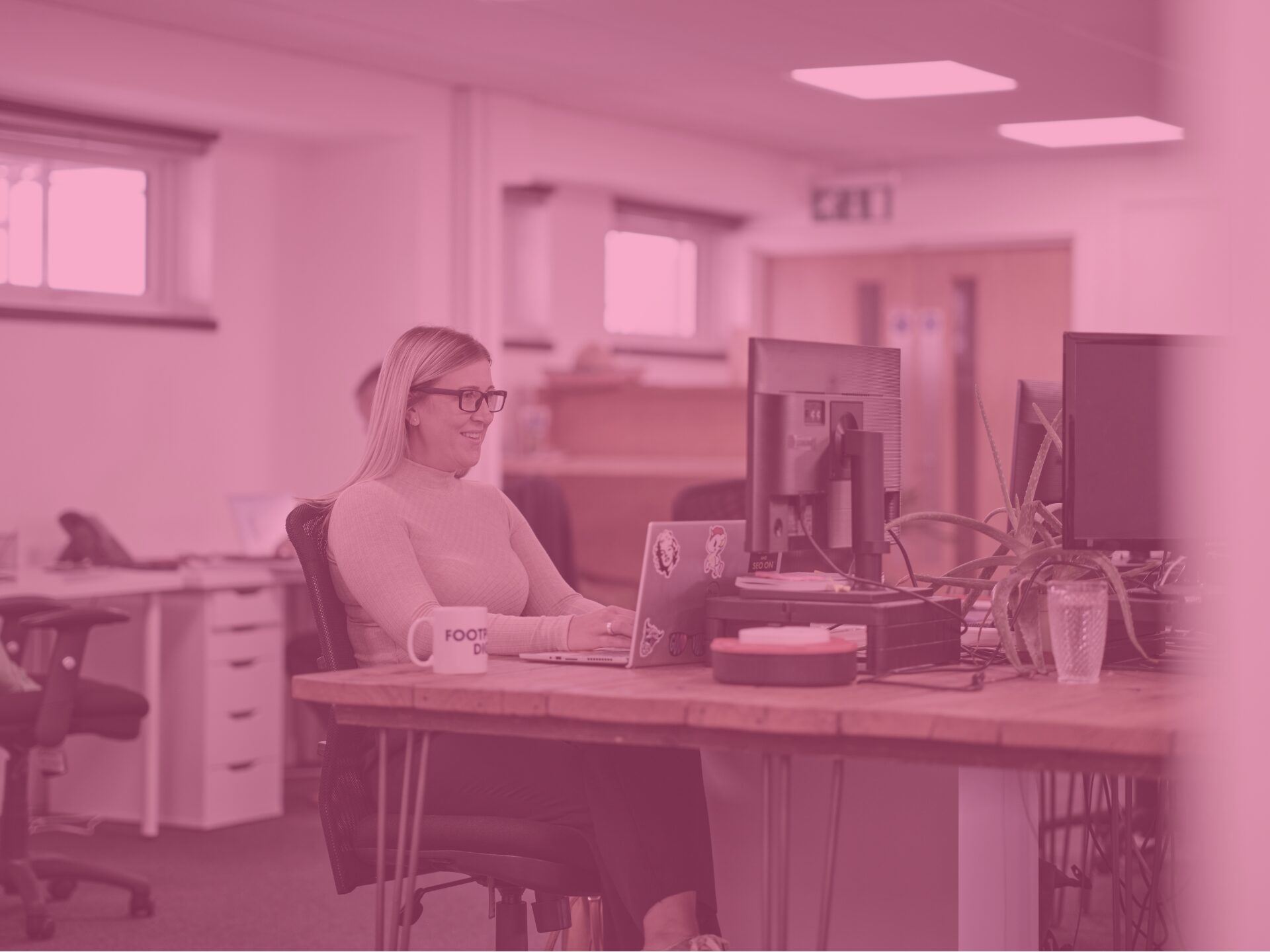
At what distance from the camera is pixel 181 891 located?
181 inches

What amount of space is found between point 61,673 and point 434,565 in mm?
1686

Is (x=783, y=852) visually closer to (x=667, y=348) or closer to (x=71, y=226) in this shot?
(x=71, y=226)

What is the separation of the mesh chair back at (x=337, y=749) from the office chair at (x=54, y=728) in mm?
1687

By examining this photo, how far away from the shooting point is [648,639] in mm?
2525

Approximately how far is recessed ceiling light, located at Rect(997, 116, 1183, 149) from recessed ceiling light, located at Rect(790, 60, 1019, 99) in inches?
33.1

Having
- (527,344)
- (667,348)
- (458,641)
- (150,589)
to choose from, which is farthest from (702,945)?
(667,348)

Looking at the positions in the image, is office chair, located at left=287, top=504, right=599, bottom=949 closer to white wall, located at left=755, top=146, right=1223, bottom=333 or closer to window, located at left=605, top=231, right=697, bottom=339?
window, located at left=605, top=231, right=697, bottom=339

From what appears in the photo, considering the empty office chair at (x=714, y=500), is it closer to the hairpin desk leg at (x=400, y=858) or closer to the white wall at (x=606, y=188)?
the white wall at (x=606, y=188)

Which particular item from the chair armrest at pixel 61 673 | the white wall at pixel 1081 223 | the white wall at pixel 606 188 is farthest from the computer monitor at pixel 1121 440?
the white wall at pixel 1081 223

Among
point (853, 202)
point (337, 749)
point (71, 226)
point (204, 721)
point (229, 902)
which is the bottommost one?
point (229, 902)

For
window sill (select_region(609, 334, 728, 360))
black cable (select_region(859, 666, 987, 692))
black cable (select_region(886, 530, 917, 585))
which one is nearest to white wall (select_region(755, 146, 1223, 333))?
window sill (select_region(609, 334, 728, 360))

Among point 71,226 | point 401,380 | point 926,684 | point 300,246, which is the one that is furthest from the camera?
point 300,246

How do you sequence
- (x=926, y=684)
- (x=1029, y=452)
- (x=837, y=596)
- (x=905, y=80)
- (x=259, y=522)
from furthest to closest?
(x=905, y=80) → (x=259, y=522) → (x=1029, y=452) → (x=837, y=596) → (x=926, y=684)

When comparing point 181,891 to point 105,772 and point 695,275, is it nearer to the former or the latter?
point 105,772
